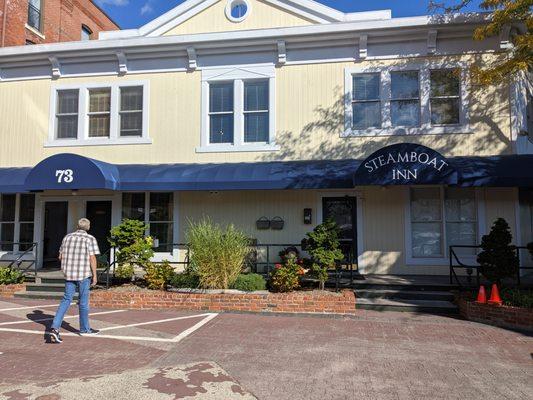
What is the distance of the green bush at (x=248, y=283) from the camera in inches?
354

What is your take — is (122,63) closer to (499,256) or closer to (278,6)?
(278,6)

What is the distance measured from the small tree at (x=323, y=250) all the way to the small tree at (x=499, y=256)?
285cm

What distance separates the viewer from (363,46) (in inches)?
441

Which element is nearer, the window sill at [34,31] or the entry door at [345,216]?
the entry door at [345,216]

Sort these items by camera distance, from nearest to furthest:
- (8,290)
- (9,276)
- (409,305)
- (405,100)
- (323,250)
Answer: (409,305) → (323,250) → (8,290) → (9,276) → (405,100)

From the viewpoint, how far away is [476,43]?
10914 millimetres

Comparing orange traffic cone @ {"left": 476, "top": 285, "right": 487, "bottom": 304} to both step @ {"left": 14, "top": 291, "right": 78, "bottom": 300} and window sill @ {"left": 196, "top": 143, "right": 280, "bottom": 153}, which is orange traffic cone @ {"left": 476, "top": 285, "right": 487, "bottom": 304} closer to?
window sill @ {"left": 196, "top": 143, "right": 280, "bottom": 153}

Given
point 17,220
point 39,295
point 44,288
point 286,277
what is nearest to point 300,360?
point 286,277

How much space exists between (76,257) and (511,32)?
11.2 metres

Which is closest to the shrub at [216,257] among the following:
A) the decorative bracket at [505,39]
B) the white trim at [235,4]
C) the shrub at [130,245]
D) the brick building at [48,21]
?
the shrub at [130,245]

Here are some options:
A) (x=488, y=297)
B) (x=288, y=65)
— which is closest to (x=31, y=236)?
(x=288, y=65)

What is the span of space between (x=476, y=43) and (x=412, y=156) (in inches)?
156

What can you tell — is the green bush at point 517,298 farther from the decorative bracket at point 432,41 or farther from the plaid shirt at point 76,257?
the plaid shirt at point 76,257

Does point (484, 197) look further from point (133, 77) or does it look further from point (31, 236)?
point (31, 236)
